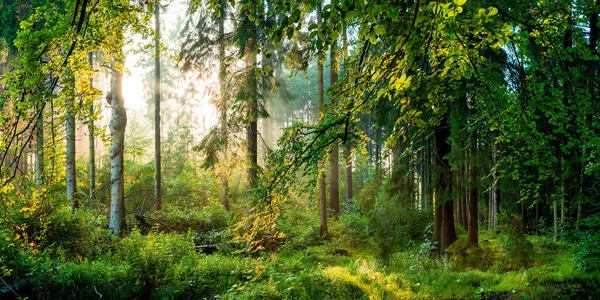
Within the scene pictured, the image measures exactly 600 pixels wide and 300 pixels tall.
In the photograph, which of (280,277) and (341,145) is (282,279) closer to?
(280,277)

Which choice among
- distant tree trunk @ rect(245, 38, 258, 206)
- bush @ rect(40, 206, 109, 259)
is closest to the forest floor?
bush @ rect(40, 206, 109, 259)

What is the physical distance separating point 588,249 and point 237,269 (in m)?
6.75

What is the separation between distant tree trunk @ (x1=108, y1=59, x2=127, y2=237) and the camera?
31.7ft

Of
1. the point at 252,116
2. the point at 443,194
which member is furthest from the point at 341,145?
the point at 252,116

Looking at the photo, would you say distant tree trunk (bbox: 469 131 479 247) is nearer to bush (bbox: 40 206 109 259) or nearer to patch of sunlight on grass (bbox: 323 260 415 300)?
patch of sunlight on grass (bbox: 323 260 415 300)

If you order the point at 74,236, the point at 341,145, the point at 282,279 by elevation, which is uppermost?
the point at 341,145

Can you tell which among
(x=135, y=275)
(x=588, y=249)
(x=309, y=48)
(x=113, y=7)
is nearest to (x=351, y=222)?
(x=309, y=48)

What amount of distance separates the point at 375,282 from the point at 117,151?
7347 millimetres

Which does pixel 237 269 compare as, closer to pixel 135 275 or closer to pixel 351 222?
pixel 135 275

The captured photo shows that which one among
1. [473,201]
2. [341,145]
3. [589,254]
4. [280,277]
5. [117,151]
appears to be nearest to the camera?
[341,145]

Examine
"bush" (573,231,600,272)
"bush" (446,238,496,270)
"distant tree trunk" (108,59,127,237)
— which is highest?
"distant tree trunk" (108,59,127,237)

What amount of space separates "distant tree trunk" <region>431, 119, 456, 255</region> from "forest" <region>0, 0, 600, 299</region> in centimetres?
5

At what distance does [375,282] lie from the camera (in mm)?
6668

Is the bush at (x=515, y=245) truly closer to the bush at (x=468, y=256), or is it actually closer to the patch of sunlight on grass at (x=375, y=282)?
the bush at (x=468, y=256)
